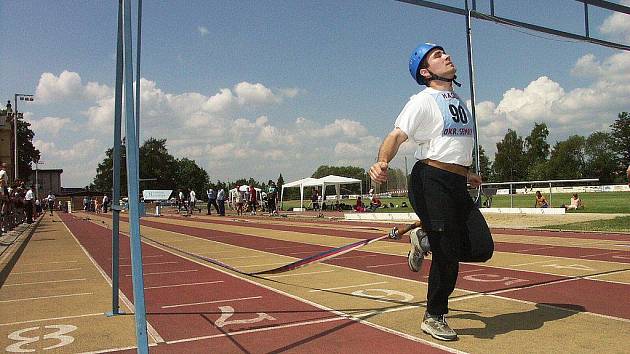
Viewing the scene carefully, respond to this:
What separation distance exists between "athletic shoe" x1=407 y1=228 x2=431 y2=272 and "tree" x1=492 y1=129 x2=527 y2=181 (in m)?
127

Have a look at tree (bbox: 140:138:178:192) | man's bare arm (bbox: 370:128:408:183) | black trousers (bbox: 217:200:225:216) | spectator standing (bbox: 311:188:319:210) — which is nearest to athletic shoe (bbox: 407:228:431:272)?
man's bare arm (bbox: 370:128:408:183)

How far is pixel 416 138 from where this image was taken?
159 inches

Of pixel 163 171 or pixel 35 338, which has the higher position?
pixel 163 171

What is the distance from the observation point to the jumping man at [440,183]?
12.7ft

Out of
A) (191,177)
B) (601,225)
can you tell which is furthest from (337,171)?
(601,225)

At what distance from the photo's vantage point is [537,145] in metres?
122

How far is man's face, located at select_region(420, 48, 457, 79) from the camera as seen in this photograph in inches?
164

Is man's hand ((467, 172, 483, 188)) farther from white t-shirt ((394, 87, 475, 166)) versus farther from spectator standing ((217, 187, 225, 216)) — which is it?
spectator standing ((217, 187, 225, 216))

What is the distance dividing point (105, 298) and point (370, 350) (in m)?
3.53

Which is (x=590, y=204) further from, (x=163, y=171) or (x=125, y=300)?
(x=163, y=171)

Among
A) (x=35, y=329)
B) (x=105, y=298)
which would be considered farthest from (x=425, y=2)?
(x=35, y=329)

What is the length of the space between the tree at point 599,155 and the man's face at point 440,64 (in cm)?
12096

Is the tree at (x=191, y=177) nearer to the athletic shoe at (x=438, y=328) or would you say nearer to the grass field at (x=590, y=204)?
the grass field at (x=590, y=204)

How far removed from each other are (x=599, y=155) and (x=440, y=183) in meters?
131
